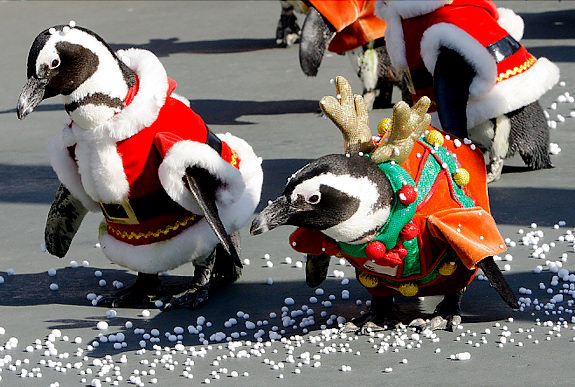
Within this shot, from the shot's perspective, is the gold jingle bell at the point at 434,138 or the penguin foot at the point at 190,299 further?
the penguin foot at the point at 190,299

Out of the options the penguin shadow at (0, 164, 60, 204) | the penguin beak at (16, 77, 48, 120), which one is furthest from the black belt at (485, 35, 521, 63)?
the penguin shadow at (0, 164, 60, 204)

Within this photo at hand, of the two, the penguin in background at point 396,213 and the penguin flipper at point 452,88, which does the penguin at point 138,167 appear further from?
the penguin flipper at point 452,88

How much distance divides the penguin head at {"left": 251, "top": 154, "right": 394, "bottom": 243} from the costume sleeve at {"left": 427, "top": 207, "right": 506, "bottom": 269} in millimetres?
191

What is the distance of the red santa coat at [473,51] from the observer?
491 cm

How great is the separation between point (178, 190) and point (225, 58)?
15.5 feet

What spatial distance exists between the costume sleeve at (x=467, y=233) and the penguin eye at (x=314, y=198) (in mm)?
402

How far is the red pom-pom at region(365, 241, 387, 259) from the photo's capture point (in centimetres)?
338

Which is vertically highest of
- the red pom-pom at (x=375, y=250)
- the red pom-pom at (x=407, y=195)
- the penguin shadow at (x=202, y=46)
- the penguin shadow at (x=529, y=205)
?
the red pom-pom at (x=407, y=195)

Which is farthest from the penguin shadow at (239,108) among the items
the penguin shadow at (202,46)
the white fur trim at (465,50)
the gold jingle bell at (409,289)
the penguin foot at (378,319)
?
the gold jingle bell at (409,289)

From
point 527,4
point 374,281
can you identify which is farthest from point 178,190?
point 527,4

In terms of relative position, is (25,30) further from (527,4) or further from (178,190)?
(178,190)

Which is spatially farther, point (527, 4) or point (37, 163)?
point (527, 4)

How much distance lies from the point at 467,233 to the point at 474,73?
1646 millimetres

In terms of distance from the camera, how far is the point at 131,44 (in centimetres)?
896
